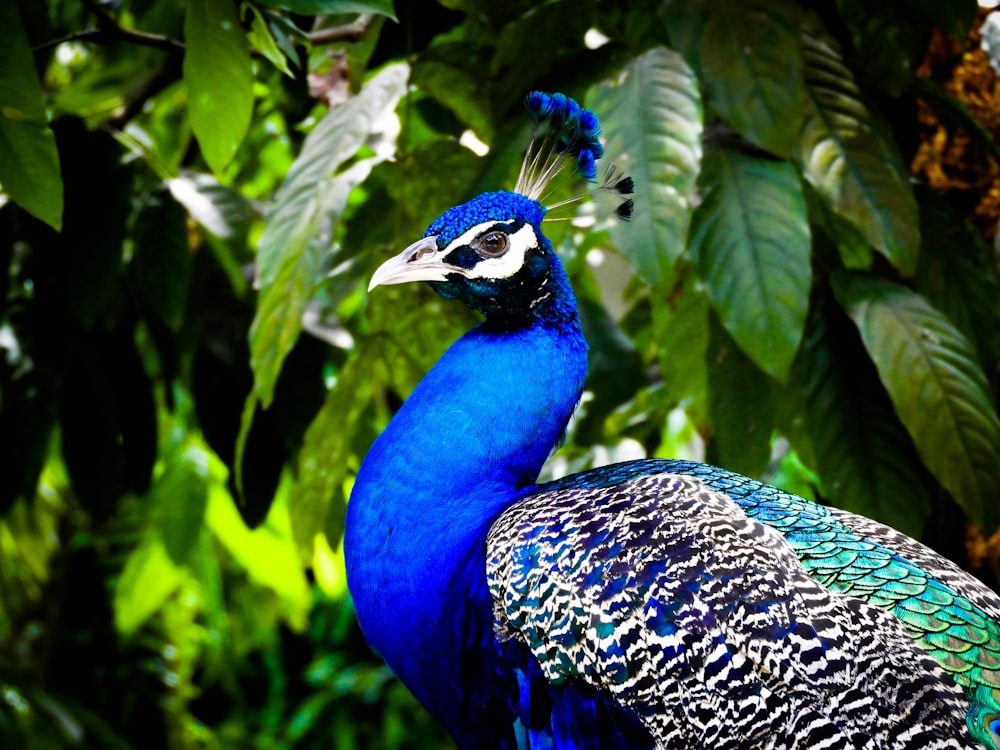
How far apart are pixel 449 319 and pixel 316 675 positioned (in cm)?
241

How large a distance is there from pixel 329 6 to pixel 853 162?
2.26ft

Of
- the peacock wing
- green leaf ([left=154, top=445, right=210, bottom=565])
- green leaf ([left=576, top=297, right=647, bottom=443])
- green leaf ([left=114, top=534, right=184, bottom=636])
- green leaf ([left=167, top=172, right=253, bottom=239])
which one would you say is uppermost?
the peacock wing

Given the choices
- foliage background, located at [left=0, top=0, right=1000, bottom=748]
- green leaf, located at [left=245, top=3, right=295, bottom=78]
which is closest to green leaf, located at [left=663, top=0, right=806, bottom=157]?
foliage background, located at [left=0, top=0, right=1000, bottom=748]

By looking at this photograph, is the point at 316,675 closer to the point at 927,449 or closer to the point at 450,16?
the point at 450,16

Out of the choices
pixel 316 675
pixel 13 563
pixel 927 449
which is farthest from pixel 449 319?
pixel 316 675

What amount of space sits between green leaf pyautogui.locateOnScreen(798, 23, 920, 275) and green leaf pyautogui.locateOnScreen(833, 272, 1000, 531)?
9 centimetres

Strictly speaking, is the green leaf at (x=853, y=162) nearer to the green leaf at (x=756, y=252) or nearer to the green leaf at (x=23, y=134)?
the green leaf at (x=756, y=252)

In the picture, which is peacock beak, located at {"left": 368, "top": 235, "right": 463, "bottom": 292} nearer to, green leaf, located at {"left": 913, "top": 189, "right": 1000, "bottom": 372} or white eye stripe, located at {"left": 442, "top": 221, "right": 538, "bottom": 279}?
white eye stripe, located at {"left": 442, "top": 221, "right": 538, "bottom": 279}

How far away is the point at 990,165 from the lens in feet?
6.05

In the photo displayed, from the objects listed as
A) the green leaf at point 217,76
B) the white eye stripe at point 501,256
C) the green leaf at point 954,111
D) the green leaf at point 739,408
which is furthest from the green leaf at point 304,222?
the green leaf at point 954,111

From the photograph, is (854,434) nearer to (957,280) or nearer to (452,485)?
(957,280)

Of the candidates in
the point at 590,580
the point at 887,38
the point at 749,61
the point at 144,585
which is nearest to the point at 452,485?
the point at 590,580

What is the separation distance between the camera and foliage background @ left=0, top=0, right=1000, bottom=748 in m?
1.41

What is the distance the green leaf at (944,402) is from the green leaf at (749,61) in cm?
27
